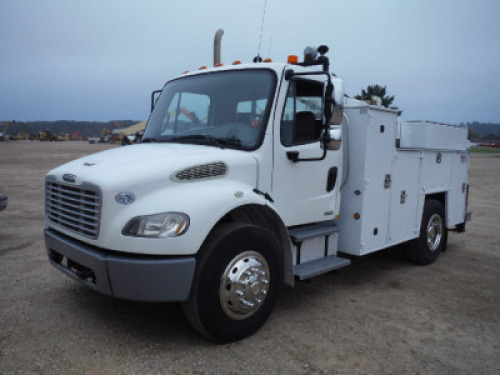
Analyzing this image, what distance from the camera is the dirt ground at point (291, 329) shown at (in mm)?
3246

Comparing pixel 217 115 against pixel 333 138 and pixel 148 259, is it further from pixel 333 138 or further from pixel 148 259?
pixel 148 259

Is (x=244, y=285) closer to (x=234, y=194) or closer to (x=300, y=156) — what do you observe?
(x=234, y=194)

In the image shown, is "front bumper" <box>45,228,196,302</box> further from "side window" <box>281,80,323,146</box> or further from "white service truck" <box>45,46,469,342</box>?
"side window" <box>281,80,323,146</box>

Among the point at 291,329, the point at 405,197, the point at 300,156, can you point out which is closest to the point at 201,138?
the point at 300,156

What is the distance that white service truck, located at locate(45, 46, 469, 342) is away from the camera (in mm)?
3119

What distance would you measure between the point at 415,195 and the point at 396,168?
72cm

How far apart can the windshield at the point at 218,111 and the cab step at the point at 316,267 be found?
131 centimetres

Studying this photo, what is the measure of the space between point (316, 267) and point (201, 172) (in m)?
1.65

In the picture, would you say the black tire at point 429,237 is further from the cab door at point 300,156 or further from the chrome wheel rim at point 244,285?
the chrome wheel rim at point 244,285

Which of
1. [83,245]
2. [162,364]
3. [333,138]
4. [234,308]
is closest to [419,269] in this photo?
[333,138]

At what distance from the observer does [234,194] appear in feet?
11.3

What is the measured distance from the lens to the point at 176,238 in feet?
10.1

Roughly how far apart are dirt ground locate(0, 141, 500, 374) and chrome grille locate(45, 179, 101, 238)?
0.98m

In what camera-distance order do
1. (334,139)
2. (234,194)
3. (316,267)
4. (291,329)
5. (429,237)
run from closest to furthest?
(234,194) → (291,329) → (334,139) → (316,267) → (429,237)
